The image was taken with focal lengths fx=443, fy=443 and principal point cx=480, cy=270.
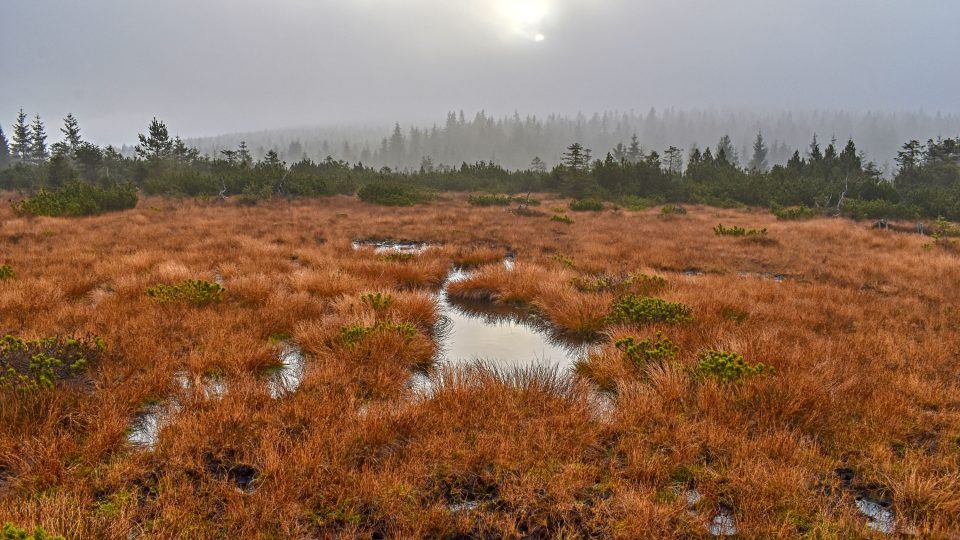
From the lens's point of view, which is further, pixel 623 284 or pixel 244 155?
pixel 244 155

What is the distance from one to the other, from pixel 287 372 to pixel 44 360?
7.04 feet

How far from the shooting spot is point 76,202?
61.3 ft

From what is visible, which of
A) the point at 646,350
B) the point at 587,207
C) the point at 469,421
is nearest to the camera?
the point at 469,421

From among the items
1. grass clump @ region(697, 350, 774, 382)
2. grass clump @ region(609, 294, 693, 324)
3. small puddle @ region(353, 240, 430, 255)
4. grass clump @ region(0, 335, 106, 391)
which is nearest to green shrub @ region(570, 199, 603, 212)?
small puddle @ region(353, 240, 430, 255)

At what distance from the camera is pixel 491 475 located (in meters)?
3.22

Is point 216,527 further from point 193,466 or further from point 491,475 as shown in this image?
point 491,475

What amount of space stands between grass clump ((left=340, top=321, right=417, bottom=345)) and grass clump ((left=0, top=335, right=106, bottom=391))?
8.35 feet

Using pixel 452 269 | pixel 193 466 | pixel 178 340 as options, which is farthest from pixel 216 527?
pixel 452 269

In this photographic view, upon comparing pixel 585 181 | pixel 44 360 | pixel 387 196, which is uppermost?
pixel 585 181

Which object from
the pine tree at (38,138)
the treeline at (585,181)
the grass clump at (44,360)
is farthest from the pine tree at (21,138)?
the grass clump at (44,360)

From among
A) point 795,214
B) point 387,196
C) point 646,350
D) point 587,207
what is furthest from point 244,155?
point 646,350

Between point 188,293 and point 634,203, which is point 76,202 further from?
point 634,203

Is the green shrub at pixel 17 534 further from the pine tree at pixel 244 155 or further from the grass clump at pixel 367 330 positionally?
the pine tree at pixel 244 155

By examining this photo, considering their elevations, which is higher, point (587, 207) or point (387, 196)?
point (387, 196)
